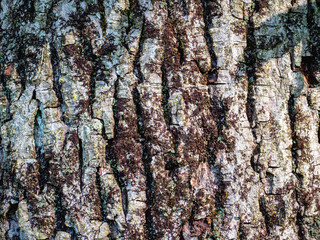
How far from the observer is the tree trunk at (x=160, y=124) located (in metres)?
1.26

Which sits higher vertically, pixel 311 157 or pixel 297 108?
pixel 297 108

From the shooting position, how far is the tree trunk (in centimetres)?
126

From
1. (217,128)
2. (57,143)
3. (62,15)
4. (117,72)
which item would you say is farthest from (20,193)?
(217,128)

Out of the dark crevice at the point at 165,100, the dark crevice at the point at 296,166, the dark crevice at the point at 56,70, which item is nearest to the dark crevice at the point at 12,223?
the dark crevice at the point at 56,70

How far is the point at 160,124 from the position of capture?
1271mm

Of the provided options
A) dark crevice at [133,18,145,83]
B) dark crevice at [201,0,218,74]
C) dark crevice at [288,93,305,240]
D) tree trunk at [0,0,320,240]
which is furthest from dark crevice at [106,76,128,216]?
dark crevice at [288,93,305,240]

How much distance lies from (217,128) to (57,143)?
2.31 feet

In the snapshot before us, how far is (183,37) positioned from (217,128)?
0.43m

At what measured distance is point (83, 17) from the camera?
132 cm

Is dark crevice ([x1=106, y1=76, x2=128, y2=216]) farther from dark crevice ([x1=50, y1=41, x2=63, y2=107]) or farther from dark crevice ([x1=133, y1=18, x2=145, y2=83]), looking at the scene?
dark crevice ([x1=50, y1=41, x2=63, y2=107])

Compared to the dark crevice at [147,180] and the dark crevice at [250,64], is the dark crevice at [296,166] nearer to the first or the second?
the dark crevice at [250,64]

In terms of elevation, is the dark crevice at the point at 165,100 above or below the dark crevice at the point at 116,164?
above

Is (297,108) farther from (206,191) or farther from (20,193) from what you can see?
(20,193)

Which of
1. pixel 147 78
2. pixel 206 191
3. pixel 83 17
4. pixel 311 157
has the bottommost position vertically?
pixel 206 191
